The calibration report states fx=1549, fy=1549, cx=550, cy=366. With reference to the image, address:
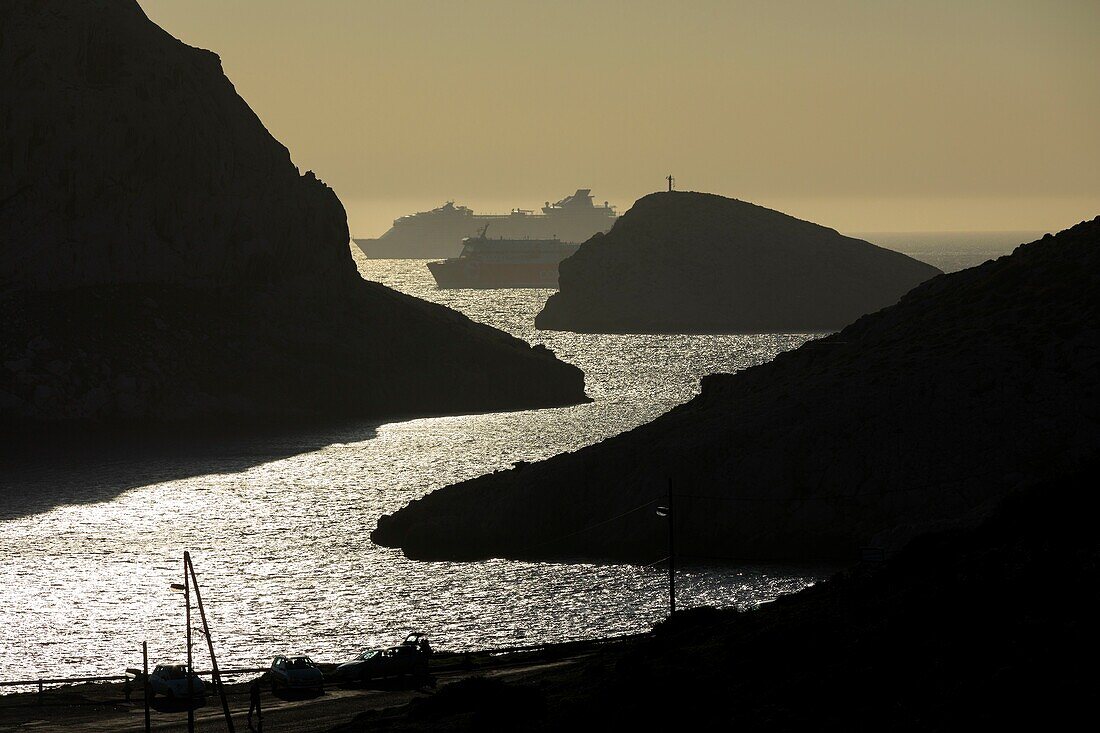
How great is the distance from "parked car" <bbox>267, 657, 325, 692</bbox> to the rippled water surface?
12.5 metres

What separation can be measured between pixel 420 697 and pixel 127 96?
15338 centimetres

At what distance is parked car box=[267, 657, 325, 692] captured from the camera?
59.2 m

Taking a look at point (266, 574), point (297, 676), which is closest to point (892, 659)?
point (297, 676)

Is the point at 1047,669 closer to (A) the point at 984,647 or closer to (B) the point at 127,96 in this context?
(A) the point at 984,647

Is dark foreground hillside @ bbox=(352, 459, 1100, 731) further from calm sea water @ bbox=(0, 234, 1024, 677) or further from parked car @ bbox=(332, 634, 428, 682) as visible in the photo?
calm sea water @ bbox=(0, 234, 1024, 677)

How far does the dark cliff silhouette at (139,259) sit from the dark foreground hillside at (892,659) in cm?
13360

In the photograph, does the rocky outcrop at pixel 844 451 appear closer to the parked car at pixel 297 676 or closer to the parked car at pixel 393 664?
the parked car at pixel 393 664

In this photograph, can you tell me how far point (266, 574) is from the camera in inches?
3669

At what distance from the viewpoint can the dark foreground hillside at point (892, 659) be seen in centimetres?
3775

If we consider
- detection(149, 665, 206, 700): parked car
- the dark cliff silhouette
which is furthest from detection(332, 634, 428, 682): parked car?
the dark cliff silhouette

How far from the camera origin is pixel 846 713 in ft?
130

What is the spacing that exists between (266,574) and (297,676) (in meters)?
A: 34.6

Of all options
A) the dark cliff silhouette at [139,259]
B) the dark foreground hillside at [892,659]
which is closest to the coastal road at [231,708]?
the dark foreground hillside at [892,659]

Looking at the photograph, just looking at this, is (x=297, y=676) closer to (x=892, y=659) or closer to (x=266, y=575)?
(x=892, y=659)
